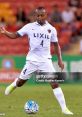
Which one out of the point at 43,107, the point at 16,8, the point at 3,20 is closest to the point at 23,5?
the point at 16,8

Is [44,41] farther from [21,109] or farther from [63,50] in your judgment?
[63,50]

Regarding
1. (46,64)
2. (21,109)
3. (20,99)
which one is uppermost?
(46,64)

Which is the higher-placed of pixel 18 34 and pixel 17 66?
pixel 18 34

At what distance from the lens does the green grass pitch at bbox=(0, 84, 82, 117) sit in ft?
45.1

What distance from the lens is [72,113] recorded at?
13617mm

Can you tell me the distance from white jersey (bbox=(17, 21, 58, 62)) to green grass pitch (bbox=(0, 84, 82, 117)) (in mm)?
1337

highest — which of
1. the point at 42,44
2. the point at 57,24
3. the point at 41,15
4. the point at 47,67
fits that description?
the point at 41,15

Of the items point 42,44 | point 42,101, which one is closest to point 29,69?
point 42,44

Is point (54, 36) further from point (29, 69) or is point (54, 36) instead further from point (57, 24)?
point (57, 24)

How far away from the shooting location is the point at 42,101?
17266 mm

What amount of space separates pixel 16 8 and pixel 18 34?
58.2 feet

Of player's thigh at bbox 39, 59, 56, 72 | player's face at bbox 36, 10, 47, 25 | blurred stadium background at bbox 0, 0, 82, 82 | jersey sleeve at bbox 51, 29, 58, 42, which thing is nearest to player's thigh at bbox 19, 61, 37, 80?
player's thigh at bbox 39, 59, 56, 72

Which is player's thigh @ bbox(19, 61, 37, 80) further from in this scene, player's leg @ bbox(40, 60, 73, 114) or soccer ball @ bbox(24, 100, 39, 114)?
soccer ball @ bbox(24, 100, 39, 114)

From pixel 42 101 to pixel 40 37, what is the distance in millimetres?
3874
